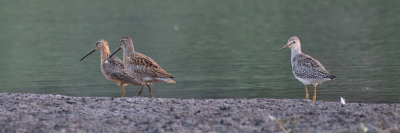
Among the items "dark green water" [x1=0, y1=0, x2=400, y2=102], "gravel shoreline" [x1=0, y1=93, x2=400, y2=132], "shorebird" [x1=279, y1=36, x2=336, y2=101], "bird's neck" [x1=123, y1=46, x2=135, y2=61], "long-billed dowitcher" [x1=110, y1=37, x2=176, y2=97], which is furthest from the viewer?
"dark green water" [x1=0, y1=0, x2=400, y2=102]

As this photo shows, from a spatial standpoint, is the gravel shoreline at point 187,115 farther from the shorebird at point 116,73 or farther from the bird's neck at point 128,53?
the shorebird at point 116,73

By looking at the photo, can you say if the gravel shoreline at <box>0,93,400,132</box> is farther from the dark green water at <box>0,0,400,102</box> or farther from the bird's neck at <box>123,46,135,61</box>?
the dark green water at <box>0,0,400,102</box>

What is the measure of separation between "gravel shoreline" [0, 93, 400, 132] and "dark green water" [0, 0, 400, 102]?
3.24 metres

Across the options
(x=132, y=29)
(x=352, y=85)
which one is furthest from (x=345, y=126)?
(x=132, y=29)

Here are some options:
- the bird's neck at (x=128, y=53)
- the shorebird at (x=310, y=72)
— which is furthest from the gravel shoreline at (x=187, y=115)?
the bird's neck at (x=128, y=53)

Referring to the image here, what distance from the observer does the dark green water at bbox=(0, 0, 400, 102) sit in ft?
50.6

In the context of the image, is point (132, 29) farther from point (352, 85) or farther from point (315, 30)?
point (352, 85)

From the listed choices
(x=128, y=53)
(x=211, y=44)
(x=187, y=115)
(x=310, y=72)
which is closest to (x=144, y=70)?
(x=128, y=53)

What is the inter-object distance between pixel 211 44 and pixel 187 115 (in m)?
14.6

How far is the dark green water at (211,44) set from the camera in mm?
15422

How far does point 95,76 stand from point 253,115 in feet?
30.2

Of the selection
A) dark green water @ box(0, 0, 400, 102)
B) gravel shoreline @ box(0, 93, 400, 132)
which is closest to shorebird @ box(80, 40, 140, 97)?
dark green water @ box(0, 0, 400, 102)

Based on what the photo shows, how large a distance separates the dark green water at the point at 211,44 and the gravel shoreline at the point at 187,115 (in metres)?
3.24

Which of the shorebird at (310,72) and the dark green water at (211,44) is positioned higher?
the dark green water at (211,44)
